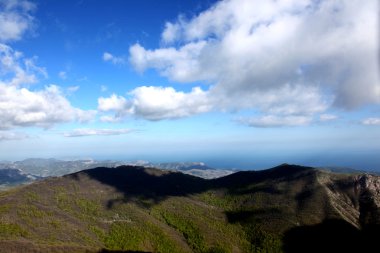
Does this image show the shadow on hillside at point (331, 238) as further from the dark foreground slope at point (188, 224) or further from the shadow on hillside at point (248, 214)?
the shadow on hillside at point (248, 214)

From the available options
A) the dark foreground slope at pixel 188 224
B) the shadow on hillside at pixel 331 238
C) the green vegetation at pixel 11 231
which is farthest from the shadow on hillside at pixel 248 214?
the green vegetation at pixel 11 231

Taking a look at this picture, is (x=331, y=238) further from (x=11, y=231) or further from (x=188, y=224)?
(x=11, y=231)

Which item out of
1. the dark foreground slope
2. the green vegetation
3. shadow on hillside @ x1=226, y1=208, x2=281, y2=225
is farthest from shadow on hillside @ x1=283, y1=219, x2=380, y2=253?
the green vegetation

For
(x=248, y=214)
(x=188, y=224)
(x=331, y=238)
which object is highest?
(x=248, y=214)

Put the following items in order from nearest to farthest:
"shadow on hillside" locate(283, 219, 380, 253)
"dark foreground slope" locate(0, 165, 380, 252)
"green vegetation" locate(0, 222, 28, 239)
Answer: "green vegetation" locate(0, 222, 28, 239), "dark foreground slope" locate(0, 165, 380, 252), "shadow on hillside" locate(283, 219, 380, 253)

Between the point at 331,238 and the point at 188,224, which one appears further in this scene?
the point at 188,224

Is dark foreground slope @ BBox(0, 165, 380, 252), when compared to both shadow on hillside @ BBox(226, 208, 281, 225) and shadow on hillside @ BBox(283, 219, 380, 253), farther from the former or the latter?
shadow on hillside @ BBox(283, 219, 380, 253)

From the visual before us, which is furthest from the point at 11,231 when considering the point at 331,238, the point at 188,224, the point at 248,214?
the point at 331,238

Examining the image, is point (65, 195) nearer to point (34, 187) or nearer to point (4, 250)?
point (34, 187)
